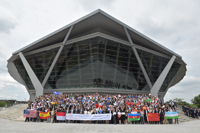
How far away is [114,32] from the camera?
31453 mm

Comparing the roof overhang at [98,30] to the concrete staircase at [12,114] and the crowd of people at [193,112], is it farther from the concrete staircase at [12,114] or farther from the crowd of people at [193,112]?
the crowd of people at [193,112]

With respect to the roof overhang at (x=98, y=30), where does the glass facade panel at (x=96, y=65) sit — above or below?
below

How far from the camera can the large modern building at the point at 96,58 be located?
28.9 metres

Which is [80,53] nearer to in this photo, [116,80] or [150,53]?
[116,80]

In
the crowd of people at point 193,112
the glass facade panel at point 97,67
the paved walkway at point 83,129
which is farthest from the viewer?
the glass facade panel at point 97,67

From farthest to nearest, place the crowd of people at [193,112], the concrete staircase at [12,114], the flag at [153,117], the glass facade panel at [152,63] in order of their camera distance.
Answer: the glass facade panel at [152,63], the crowd of people at [193,112], the concrete staircase at [12,114], the flag at [153,117]

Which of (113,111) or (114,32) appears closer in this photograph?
(113,111)

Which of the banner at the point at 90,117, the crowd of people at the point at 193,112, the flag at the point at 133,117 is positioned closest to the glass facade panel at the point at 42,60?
the banner at the point at 90,117

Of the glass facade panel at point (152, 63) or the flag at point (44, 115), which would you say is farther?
the glass facade panel at point (152, 63)

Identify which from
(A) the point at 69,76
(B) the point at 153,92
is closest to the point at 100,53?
(A) the point at 69,76

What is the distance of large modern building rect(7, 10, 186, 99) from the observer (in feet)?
94.7

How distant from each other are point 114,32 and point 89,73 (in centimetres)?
957

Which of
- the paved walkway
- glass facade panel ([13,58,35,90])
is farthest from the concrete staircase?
glass facade panel ([13,58,35,90])

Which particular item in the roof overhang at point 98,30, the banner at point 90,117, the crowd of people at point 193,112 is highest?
the roof overhang at point 98,30
